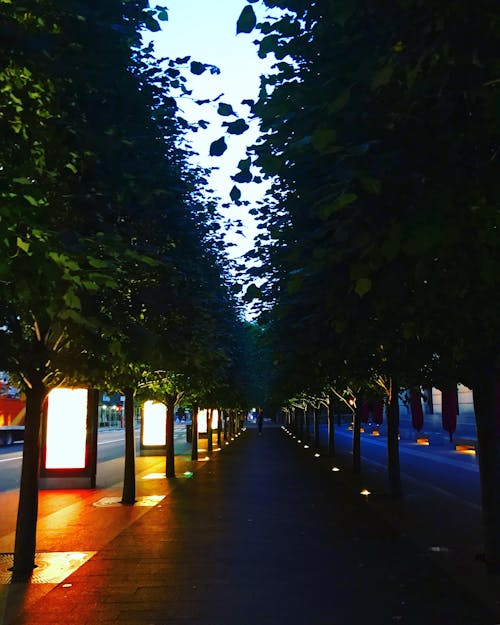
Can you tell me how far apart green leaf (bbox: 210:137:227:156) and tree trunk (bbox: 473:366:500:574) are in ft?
20.2

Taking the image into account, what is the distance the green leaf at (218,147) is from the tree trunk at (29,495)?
6.20 metres

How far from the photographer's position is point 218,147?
14.0 ft

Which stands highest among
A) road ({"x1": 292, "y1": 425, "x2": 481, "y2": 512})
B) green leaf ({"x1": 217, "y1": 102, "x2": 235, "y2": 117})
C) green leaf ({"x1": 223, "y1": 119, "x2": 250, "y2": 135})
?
green leaf ({"x1": 217, "y1": 102, "x2": 235, "y2": 117})

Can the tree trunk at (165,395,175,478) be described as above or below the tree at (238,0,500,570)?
below

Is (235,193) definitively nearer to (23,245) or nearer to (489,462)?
(23,245)

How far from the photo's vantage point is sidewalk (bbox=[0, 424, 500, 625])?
253 inches

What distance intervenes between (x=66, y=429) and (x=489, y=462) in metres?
12.1

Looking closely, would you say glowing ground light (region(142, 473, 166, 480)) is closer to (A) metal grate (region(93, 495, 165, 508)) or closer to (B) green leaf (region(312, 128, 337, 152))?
(A) metal grate (region(93, 495, 165, 508))

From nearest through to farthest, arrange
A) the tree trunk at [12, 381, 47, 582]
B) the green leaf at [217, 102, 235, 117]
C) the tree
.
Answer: the tree → the green leaf at [217, 102, 235, 117] → the tree trunk at [12, 381, 47, 582]

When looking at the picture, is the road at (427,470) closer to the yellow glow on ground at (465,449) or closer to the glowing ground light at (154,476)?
the yellow glow on ground at (465,449)

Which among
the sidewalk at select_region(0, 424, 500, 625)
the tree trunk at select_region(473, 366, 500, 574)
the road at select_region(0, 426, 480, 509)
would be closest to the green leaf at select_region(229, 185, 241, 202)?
the sidewalk at select_region(0, 424, 500, 625)

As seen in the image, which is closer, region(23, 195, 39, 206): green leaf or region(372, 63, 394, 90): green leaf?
region(372, 63, 394, 90): green leaf

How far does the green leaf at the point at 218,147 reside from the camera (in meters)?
4.23

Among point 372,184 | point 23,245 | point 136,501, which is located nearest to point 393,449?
point 136,501
